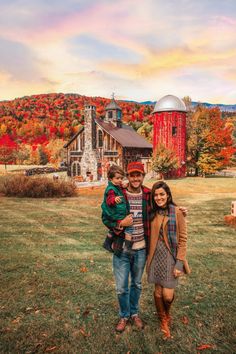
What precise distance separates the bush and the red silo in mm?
19166

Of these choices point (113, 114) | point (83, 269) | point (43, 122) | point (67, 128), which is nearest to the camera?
point (83, 269)

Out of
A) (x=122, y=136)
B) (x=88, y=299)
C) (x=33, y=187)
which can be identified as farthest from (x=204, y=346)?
(x=122, y=136)

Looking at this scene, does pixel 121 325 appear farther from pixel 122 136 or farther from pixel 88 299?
pixel 122 136

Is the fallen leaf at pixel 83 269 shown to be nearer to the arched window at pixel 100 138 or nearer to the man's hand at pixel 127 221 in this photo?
the man's hand at pixel 127 221

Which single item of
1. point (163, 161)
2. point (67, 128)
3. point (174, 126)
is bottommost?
point (163, 161)

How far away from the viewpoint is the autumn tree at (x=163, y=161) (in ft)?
101

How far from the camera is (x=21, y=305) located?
459 cm

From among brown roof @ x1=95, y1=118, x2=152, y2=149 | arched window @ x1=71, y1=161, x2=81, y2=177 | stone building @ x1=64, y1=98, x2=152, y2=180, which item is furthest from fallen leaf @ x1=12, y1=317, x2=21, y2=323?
arched window @ x1=71, y1=161, x2=81, y2=177

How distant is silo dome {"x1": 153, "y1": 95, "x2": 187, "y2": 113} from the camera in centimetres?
3506

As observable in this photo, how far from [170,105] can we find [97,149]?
10255 millimetres

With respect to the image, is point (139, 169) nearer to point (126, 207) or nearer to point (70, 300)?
point (126, 207)

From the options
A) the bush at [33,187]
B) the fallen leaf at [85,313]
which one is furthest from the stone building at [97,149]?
the fallen leaf at [85,313]

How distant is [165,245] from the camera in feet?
12.1

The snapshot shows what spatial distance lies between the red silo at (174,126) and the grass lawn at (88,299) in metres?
26.8
